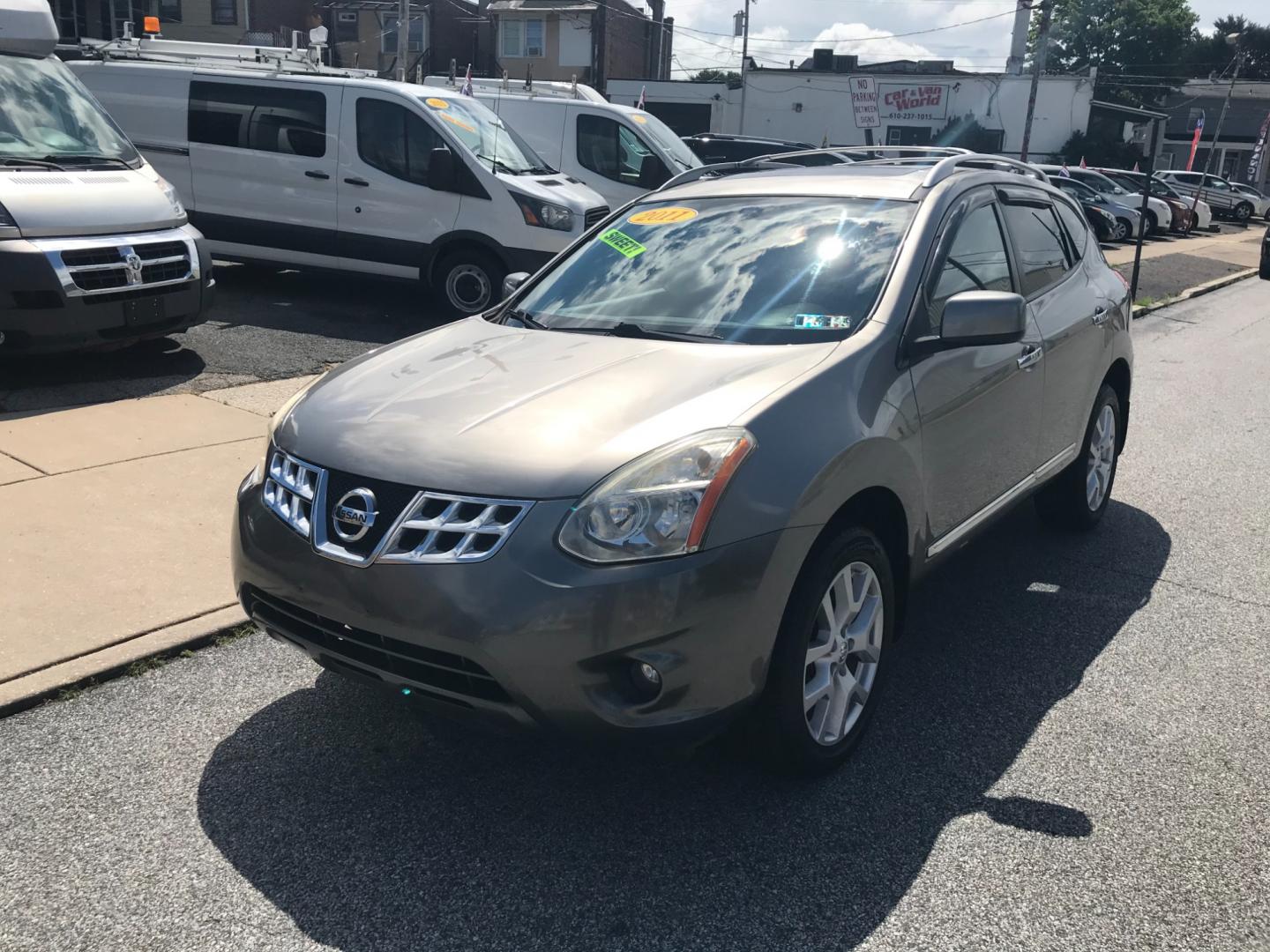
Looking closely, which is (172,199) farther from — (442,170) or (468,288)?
(468,288)

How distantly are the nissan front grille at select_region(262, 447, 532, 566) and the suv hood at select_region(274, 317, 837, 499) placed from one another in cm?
4

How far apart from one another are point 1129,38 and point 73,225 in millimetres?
94477

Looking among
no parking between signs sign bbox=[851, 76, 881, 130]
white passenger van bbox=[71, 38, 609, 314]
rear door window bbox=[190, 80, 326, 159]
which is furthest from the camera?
no parking between signs sign bbox=[851, 76, 881, 130]

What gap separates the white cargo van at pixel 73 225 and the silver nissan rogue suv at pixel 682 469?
12.5 ft

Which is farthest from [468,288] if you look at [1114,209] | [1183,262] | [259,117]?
[1114,209]

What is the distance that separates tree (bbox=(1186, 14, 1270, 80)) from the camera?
84125 mm

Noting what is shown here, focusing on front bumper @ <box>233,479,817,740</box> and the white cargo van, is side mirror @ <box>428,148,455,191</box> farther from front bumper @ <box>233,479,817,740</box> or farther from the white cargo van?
front bumper @ <box>233,479,817,740</box>

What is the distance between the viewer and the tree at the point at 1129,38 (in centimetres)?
8475

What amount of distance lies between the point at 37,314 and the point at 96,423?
0.88m

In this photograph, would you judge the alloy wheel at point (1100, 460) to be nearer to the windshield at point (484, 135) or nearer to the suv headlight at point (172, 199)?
the suv headlight at point (172, 199)

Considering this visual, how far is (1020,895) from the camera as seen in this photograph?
2824 millimetres

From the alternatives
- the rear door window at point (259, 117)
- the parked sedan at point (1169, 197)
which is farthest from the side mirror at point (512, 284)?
the parked sedan at point (1169, 197)

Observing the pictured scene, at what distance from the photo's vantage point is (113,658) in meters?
3.92

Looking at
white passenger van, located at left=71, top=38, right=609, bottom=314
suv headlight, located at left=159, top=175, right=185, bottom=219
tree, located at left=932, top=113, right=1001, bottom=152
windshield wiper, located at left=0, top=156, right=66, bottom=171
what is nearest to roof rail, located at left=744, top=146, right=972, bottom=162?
suv headlight, located at left=159, top=175, right=185, bottom=219
